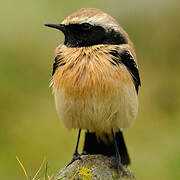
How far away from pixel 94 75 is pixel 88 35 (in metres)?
0.65

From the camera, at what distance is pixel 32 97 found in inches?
573

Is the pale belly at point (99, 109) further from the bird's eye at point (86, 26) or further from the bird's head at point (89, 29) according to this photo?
the bird's eye at point (86, 26)

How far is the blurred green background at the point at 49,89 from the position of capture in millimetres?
12859

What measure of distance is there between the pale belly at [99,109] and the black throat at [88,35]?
0.69 meters

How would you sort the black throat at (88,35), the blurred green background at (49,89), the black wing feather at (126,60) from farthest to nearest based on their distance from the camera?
the blurred green background at (49,89) < the black throat at (88,35) < the black wing feather at (126,60)

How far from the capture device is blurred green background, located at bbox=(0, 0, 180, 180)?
1286 cm

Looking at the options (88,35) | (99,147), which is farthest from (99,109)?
(99,147)

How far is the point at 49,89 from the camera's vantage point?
14.6 meters

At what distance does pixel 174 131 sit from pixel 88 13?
4971 mm

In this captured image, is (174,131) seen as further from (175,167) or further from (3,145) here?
(3,145)

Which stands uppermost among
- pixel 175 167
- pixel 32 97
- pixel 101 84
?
pixel 101 84

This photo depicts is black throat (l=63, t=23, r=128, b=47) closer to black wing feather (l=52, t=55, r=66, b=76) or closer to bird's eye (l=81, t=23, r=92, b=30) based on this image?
bird's eye (l=81, t=23, r=92, b=30)

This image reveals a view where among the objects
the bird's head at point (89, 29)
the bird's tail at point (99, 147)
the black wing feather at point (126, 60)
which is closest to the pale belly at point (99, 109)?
the black wing feather at point (126, 60)

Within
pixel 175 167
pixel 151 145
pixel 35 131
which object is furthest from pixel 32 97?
pixel 175 167
